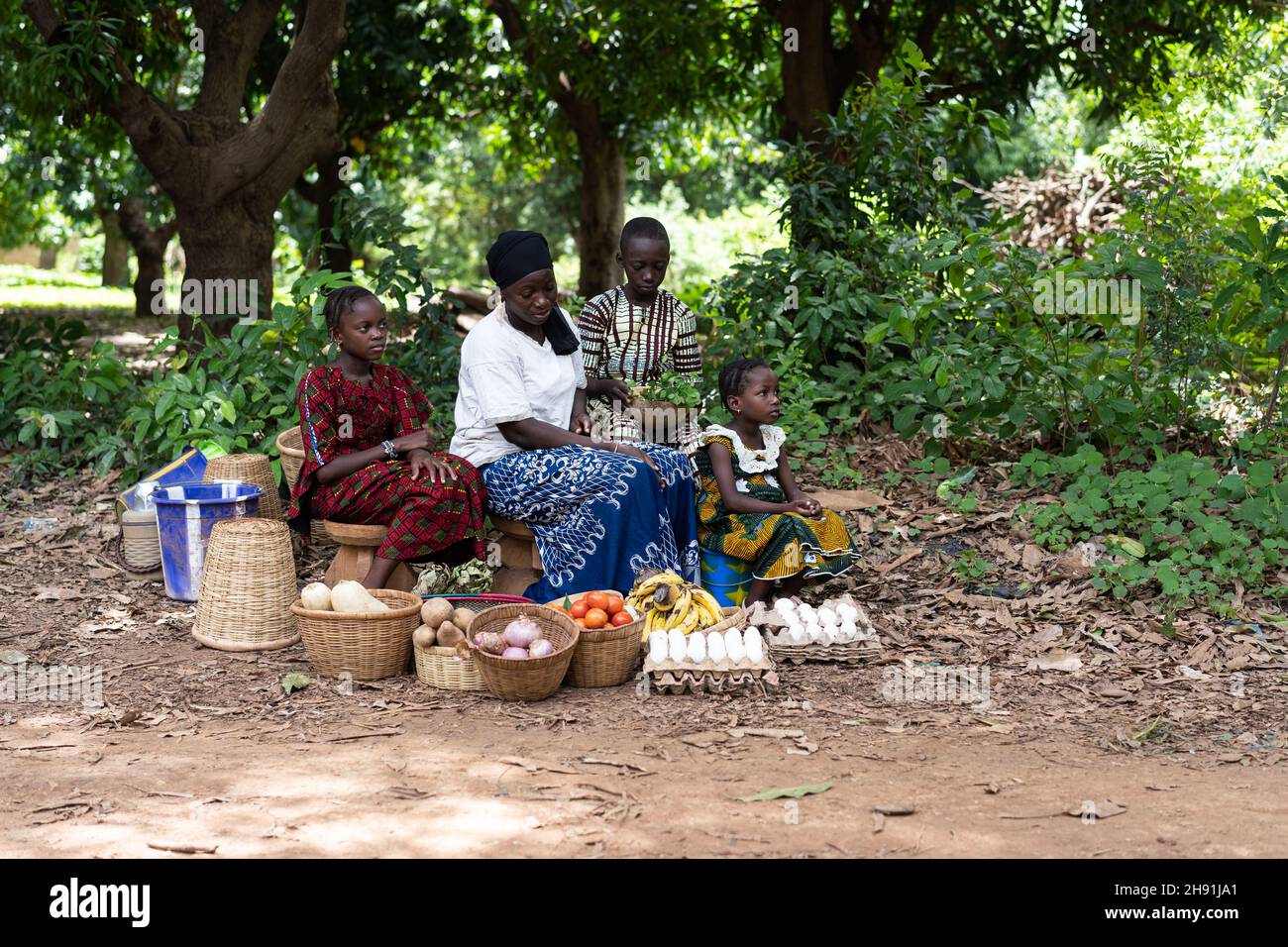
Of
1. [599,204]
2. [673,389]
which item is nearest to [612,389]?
[673,389]

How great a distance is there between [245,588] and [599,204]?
8679mm

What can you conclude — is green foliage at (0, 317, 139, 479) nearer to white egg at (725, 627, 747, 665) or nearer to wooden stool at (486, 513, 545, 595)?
wooden stool at (486, 513, 545, 595)

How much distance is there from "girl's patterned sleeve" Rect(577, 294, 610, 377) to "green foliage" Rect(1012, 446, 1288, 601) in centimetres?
232

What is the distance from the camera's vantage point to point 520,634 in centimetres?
462

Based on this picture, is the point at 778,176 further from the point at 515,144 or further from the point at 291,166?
the point at 515,144

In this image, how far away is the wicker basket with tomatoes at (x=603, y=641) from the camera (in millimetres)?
4742

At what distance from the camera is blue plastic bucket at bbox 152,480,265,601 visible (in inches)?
226

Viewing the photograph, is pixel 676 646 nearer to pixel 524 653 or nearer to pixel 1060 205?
pixel 524 653

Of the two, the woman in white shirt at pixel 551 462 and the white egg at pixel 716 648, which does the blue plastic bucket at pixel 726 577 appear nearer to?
the woman in white shirt at pixel 551 462

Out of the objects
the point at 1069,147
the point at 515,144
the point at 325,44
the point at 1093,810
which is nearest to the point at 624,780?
the point at 1093,810

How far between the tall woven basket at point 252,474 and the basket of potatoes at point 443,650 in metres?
1.67

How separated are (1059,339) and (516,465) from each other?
3.11 m

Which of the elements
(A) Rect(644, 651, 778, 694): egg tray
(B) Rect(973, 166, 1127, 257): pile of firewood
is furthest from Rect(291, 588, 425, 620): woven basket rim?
(B) Rect(973, 166, 1127, 257): pile of firewood

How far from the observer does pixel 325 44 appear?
336 inches
